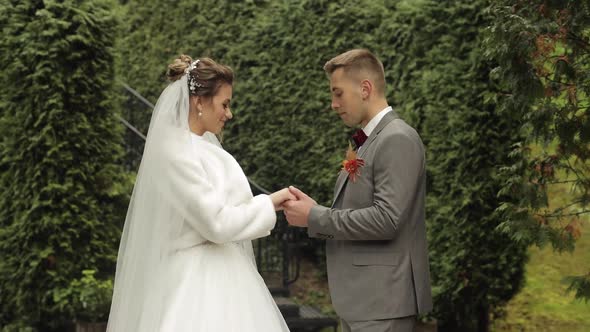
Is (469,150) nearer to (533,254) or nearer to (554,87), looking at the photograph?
(554,87)

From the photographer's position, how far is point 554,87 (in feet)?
16.9

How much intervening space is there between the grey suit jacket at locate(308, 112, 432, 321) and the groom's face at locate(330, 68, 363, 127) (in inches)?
5.8

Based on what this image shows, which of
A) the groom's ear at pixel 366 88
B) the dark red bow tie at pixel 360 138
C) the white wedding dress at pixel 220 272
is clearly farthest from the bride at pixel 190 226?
the groom's ear at pixel 366 88

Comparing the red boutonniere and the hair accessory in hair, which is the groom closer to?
the red boutonniere

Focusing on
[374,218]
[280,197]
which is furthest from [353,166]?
[280,197]

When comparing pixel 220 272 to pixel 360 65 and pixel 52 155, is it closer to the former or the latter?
pixel 360 65

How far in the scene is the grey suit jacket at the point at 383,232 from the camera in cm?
430

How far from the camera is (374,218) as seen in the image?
4273 millimetres

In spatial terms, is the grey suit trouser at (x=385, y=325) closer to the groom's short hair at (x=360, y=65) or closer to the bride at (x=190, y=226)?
the bride at (x=190, y=226)

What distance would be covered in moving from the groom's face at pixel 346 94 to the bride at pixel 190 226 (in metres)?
0.54

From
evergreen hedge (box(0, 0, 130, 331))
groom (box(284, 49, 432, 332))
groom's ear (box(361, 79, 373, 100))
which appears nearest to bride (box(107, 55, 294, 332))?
groom (box(284, 49, 432, 332))

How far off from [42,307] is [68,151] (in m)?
1.38

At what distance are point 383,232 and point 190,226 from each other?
37.1 inches

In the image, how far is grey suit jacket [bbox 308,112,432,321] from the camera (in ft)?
14.1
